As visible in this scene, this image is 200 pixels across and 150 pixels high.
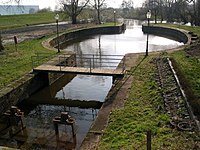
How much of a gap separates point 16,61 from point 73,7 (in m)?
31.2

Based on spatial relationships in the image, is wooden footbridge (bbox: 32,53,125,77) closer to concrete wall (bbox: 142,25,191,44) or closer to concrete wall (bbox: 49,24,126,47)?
concrete wall (bbox: 49,24,126,47)

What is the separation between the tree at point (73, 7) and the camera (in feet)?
155

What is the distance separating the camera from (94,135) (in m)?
8.45

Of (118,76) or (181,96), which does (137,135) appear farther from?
(118,76)

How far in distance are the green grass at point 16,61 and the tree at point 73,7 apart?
2383 cm

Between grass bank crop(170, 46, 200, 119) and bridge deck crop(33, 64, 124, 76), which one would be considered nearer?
grass bank crop(170, 46, 200, 119)

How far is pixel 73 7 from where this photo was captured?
4738 cm

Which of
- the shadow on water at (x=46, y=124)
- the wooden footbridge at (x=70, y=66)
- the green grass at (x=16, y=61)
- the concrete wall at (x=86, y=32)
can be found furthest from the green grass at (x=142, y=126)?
the concrete wall at (x=86, y=32)

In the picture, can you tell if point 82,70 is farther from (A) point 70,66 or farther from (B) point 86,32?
(B) point 86,32

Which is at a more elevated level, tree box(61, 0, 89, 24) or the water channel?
tree box(61, 0, 89, 24)

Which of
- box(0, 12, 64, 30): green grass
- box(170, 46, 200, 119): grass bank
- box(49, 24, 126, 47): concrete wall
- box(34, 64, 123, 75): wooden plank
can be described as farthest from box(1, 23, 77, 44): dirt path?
box(170, 46, 200, 119): grass bank

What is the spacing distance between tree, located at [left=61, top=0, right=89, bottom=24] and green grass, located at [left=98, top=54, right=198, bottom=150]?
37853 mm

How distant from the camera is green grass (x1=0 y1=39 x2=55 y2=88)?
14844mm

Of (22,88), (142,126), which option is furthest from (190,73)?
(22,88)
